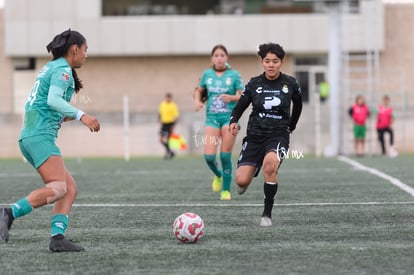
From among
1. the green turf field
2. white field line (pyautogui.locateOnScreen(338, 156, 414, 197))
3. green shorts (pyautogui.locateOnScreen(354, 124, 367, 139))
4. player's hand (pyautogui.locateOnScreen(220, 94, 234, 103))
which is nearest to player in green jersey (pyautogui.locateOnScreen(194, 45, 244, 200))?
player's hand (pyautogui.locateOnScreen(220, 94, 234, 103))

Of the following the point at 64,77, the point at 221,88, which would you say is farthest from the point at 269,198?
the point at 221,88

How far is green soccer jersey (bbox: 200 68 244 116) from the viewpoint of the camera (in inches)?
534

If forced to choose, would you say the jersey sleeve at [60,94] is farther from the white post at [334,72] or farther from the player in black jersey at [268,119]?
the white post at [334,72]

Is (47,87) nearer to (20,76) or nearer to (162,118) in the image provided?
(162,118)

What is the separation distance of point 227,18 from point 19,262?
112ft

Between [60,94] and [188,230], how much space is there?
1580 mm

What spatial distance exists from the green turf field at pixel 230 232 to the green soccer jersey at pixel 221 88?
1193 mm

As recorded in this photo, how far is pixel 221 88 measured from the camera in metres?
13.6

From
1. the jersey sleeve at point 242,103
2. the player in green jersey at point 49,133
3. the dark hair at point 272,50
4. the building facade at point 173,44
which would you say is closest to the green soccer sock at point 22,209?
the player in green jersey at point 49,133

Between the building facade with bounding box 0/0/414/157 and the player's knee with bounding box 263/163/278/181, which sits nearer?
the player's knee with bounding box 263/163/278/181

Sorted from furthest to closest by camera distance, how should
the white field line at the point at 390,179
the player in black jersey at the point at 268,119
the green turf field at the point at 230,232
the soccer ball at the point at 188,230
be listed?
the white field line at the point at 390,179 < the player in black jersey at the point at 268,119 < the soccer ball at the point at 188,230 < the green turf field at the point at 230,232

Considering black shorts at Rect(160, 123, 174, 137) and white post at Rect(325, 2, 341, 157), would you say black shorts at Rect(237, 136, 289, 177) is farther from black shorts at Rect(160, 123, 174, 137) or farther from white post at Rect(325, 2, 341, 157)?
black shorts at Rect(160, 123, 174, 137)

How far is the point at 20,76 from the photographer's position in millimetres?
41562

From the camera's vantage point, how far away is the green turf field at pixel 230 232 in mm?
7090
